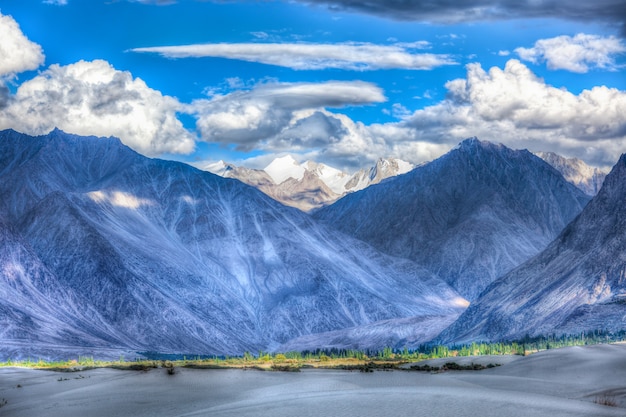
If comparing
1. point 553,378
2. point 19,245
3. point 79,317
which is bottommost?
point 553,378

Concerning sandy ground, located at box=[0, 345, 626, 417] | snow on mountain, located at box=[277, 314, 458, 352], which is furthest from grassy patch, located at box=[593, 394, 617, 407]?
snow on mountain, located at box=[277, 314, 458, 352]

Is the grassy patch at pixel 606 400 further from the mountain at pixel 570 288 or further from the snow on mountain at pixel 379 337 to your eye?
the snow on mountain at pixel 379 337

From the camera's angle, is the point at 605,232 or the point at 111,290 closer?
the point at 605,232

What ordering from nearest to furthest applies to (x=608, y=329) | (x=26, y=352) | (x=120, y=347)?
1. (x=608, y=329)
2. (x=26, y=352)
3. (x=120, y=347)

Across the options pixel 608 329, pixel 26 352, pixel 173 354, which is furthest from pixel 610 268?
pixel 26 352

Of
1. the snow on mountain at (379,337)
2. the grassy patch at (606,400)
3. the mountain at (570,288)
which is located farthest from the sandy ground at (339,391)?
the snow on mountain at (379,337)

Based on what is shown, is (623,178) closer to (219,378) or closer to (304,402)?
(219,378)

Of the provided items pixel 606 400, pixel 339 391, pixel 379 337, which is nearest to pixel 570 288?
pixel 379 337

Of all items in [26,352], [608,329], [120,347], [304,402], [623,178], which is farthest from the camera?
[623,178]
